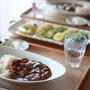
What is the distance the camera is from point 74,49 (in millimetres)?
1220

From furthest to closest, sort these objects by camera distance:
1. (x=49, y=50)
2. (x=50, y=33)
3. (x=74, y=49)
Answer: (x=50, y=33), (x=49, y=50), (x=74, y=49)

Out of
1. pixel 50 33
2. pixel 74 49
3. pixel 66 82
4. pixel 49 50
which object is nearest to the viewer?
pixel 66 82

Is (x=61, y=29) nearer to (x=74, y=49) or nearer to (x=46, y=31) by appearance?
(x=46, y=31)

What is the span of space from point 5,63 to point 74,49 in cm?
36

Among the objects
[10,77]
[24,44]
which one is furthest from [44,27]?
[10,77]

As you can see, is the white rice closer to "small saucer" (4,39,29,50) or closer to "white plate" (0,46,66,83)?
"white plate" (0,46,66,83)

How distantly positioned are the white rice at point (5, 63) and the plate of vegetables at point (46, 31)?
386 millimetres

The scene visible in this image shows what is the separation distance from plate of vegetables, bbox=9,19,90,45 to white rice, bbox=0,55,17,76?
15.2 inches

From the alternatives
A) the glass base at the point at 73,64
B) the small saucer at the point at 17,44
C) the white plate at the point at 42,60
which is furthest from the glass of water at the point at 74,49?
the small saucer at the point at 17,44

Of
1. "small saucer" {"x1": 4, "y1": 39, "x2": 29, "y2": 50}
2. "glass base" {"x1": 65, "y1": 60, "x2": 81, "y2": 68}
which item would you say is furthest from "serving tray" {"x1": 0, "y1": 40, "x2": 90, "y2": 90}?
"small saucer" {"x1": 4, "y1": 39, "x2": 29, "y2": 50}

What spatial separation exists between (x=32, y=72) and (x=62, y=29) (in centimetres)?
60

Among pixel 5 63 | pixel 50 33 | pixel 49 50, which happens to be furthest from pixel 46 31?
pixel 5 63

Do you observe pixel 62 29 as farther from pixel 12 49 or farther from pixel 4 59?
pixel 4 59

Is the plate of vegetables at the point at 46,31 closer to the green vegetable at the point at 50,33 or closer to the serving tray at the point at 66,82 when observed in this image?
the green vegetable at the point at 50,33
